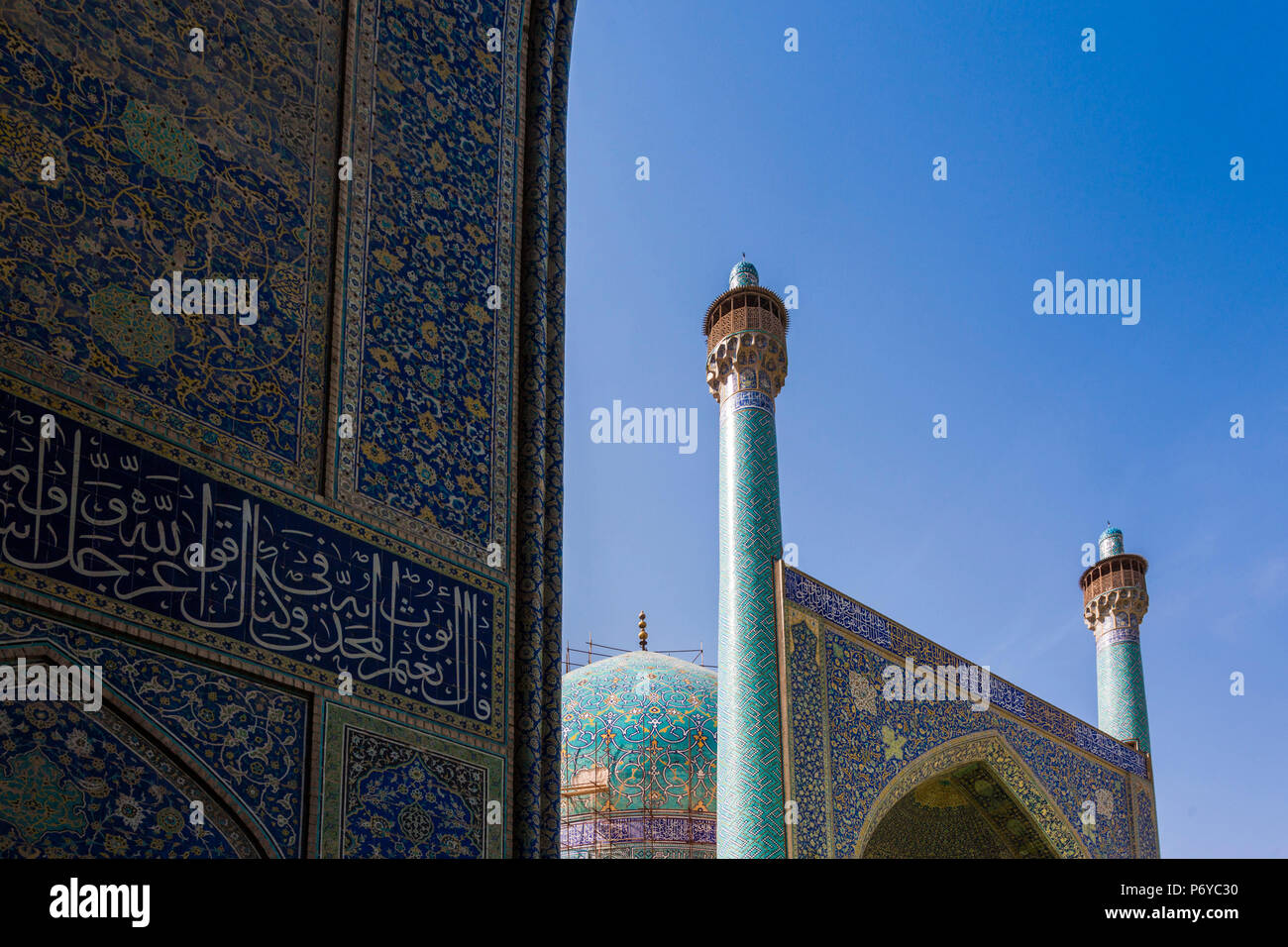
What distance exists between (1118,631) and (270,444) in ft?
33.5

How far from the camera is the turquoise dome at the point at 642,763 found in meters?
9.41

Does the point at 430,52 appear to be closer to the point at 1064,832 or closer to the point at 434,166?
the point at 434,166

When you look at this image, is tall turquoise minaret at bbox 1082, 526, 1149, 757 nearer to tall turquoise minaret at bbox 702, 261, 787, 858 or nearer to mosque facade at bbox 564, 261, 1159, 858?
mosque facade at bbox 564, 261, 1159, 858

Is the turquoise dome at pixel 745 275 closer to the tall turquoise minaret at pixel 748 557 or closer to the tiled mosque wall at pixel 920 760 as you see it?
the tall turquoise minaret at pixel 748 557

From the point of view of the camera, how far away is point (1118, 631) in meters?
11.5

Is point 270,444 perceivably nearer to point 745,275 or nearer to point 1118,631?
point 745,275

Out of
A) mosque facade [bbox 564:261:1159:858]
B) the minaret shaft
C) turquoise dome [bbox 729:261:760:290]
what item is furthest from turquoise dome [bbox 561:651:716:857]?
turquoise dome [bbox 729:261:760:290]

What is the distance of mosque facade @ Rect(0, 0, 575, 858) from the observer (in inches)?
83.6

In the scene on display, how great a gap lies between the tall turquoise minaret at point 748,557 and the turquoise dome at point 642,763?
2.28m

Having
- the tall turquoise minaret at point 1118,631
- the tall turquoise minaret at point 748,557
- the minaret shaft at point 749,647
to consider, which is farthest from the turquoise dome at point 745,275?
the tall turquoise minaret at point 1118,631

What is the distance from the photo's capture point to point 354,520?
2.63 metres

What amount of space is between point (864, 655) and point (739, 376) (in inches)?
73.8

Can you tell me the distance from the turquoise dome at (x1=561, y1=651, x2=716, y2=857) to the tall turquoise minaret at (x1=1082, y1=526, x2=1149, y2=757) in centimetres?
337
